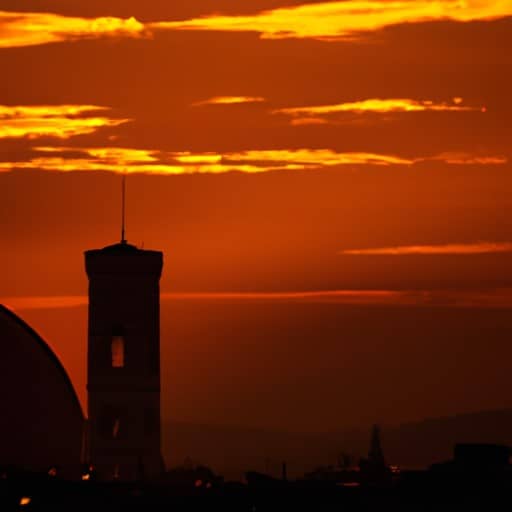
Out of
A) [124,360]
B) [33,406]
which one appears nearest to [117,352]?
[124,360]

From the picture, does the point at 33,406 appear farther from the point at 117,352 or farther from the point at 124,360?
the point at 124,360

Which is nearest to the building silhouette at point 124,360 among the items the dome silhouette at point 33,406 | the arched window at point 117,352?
the arched window at point 117,352

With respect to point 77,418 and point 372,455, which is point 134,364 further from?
point 372,455

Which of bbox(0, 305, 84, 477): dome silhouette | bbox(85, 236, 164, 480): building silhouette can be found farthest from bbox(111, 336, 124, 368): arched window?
bbox(0, 305, 84, 477): dome silhouette

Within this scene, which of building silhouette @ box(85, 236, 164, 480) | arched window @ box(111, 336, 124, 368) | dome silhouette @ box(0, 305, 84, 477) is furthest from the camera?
dome silhouette @ box(0, 305, 84, 477)

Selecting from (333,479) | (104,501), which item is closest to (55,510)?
(104,501)

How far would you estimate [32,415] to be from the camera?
141125mm

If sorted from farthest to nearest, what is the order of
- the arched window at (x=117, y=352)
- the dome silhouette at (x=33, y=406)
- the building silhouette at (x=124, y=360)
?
the dome silhouette at (x=33, y=406) < the arched window at (x=117, y=352) < the building silhouette at (x=124, y=360)

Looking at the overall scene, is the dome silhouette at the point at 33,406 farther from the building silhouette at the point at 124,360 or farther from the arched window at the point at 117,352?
the arched window at the point at 117,352

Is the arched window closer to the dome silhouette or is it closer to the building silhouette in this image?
the building silhouette

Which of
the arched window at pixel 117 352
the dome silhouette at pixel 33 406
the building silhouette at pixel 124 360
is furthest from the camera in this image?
the dome silhouette at pixel 33 406

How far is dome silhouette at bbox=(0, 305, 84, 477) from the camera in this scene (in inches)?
5482

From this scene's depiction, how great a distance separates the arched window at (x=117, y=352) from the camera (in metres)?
135

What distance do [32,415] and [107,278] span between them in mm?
11406
